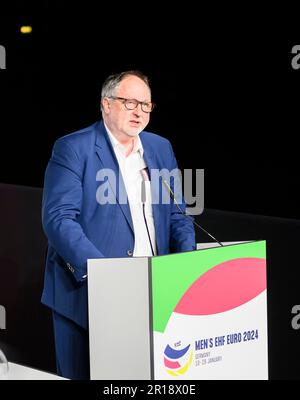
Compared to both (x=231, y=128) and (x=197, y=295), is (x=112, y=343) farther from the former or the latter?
(x=231, y=128)

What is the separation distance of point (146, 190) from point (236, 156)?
0.82 meters

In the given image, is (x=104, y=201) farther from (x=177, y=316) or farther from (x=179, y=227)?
(x=177, y=316)

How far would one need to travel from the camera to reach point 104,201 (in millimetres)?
3527

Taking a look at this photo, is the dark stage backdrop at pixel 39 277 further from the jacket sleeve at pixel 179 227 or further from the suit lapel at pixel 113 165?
the suit lapel at pixel 113 165

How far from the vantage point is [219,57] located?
4262mm

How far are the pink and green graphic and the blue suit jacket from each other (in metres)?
0.60

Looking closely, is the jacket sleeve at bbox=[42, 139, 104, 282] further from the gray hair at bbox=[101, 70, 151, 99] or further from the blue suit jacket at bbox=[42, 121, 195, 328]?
the gray hair at bbox=[101, 70, 151, 99]

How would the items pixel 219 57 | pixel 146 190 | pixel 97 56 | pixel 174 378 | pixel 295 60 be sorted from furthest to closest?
pixel 97 56 → pixel 219 57 → pixel 295 60 → pixel 146 190 → pixel 174 378

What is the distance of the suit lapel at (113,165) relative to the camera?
3543mm

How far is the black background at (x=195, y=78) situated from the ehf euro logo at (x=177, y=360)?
147 cm

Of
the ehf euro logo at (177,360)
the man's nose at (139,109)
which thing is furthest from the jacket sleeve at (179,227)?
the ehf euro logo at (177,360)

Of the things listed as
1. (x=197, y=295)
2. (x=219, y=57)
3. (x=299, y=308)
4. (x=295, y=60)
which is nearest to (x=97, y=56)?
(x=219, y=57)

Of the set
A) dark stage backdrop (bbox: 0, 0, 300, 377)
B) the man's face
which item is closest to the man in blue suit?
the man's face

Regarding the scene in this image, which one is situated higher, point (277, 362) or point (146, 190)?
point (146, 190)
